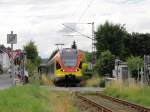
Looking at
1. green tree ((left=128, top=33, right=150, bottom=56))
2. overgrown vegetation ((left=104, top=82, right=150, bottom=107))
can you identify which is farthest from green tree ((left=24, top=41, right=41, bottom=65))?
overgrown vegetation ((left=104, top=82, right=150, bottom=107))

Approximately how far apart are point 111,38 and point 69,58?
1895 inches

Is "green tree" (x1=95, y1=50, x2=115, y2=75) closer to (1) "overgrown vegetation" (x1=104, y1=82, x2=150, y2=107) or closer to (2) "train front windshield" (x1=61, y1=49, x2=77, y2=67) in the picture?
(2) "train front windshield" (x1=61, y1=49, x2=77, y2=67)

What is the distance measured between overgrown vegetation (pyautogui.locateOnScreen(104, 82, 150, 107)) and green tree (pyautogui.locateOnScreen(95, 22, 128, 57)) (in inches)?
2152

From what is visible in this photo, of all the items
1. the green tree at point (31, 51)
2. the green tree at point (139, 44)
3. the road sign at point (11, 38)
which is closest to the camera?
the road sign at point (11, 38)

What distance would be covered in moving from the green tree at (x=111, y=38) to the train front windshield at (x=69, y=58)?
44.9 m

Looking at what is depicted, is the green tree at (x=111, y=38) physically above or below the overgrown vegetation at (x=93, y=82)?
above

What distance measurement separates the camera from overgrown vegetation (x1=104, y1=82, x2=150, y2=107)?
107ft

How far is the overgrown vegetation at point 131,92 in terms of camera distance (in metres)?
32.7

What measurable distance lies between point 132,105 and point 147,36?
91.2 meters

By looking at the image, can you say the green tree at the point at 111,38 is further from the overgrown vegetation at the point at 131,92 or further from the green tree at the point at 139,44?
the overgrown vegetation at the point at 131,92

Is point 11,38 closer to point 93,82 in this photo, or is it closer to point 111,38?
point 93,82

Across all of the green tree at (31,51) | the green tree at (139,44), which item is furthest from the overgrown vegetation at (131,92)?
the green tree at (31,51)

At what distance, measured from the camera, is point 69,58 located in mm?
54438

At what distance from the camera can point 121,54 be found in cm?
10300
